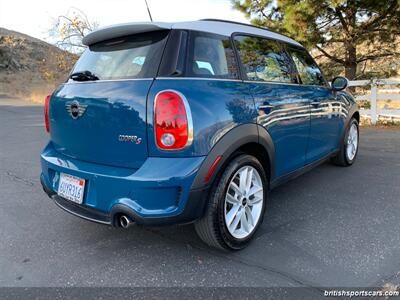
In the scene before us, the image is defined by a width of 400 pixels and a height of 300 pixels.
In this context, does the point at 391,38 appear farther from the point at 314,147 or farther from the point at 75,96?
the point at 75,96

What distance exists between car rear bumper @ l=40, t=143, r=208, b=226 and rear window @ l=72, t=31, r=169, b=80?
0.66 metres

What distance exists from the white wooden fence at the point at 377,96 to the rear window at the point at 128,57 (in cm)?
804

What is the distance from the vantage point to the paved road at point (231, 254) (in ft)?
8.27

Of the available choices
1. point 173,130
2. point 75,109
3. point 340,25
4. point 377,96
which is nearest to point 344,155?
point 173,130

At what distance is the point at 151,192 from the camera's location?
2383 millimetres

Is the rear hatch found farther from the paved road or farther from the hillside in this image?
the hillside

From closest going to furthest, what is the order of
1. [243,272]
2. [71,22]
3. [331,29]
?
[243,272]
[331,29]
[71,22]

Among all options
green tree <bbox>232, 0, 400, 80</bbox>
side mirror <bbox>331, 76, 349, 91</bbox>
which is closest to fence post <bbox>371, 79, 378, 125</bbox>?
green tree <bbox>232, 0, 400, 80</bbox>

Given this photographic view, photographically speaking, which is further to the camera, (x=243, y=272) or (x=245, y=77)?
(x=245, y=77)

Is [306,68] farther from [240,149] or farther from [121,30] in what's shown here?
[121,30]

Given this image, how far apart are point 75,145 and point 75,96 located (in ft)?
1.24

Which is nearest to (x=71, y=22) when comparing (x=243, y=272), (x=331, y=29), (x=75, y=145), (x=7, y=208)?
(x=331, y=29)

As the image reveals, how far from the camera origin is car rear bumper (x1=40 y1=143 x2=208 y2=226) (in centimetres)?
239

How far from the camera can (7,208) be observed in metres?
3.88
